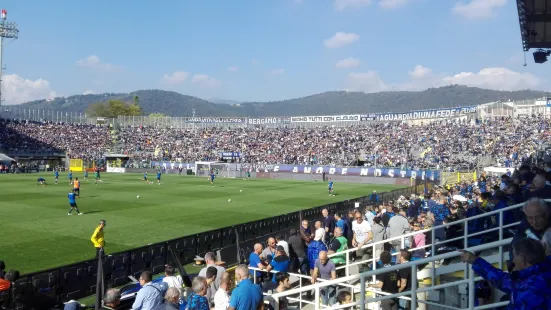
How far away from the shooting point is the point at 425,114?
8456 cm

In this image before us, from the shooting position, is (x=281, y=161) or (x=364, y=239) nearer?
(x=364, y=239)

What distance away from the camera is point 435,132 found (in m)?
74.0

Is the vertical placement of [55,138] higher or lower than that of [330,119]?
lower

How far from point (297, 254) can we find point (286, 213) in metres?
15.0

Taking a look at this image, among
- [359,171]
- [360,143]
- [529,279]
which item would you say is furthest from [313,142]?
[529,279]

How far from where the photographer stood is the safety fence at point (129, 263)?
10.1 meters

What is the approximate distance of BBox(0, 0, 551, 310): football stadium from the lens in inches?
265

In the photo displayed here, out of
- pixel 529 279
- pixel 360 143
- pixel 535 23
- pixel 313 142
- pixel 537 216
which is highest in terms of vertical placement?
pixel 535 23

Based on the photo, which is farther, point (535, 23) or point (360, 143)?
point (360, 143)

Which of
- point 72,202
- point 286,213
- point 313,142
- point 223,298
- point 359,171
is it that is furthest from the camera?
point 313,142

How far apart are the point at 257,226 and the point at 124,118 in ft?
290

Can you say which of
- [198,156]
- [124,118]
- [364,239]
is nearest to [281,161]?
[198,156]

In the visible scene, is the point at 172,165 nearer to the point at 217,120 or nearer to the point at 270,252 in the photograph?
the point at 217,120

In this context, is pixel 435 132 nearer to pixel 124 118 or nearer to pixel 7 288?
pixel 124 118
